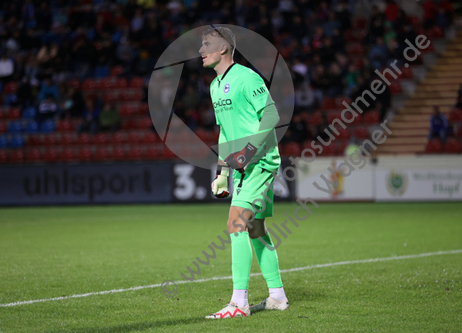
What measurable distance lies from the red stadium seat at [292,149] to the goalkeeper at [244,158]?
11938 millimetres

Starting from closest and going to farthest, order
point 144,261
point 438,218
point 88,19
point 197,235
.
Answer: point 144,261
point 197,235
point 438,218
point 88,19

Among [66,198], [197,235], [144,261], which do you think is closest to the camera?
[144,261]

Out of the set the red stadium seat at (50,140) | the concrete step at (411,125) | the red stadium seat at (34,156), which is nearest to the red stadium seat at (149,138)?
the red stadium seat at (50,140)

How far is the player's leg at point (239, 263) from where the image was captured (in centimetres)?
426

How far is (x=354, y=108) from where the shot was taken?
59.5 feet

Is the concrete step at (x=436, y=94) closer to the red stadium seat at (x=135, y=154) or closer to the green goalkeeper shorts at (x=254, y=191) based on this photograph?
the red stadium seat at (x=135, y=154)

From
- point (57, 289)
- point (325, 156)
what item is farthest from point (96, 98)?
point (57, 289)

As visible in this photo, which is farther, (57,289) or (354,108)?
(354,108)

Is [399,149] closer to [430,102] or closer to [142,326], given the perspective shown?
[430,102]

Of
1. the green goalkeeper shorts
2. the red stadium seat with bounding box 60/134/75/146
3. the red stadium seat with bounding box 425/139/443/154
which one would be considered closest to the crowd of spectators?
the red stadium seat with bounding box 60/134/75/146

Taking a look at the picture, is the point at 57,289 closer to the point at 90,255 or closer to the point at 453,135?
the point at 90,255

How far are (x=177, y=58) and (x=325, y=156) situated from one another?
6.30m

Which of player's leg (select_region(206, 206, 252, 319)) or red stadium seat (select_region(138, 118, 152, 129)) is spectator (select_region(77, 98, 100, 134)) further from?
player's leg (select_region(206, 206, 252, 319))

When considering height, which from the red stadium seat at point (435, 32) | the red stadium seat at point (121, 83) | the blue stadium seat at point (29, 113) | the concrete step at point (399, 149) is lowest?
the concrete step at point (399, 149)
